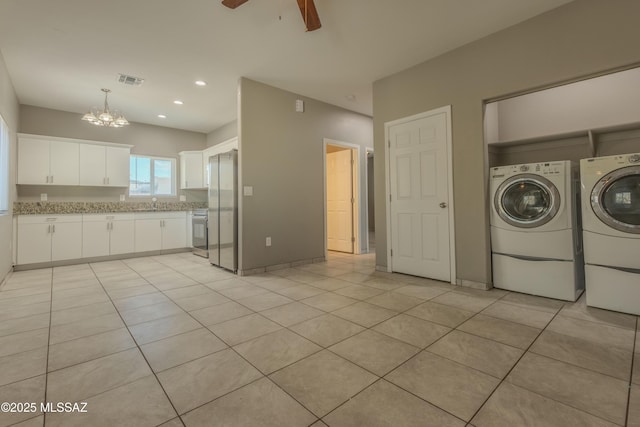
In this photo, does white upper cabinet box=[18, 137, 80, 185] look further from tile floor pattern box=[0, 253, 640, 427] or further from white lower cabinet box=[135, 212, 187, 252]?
tile floor pattern box=[0, 253, 640, 427]

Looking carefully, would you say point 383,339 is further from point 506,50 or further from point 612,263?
point 506,50

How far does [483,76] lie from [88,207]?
6.67 m

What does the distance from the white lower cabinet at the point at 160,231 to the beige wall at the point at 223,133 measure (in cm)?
184

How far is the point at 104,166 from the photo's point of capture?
211 inches

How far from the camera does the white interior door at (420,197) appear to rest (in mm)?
3395

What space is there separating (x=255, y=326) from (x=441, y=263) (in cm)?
232

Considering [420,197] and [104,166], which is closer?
[420,197]

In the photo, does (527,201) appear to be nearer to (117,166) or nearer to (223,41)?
(223,41)

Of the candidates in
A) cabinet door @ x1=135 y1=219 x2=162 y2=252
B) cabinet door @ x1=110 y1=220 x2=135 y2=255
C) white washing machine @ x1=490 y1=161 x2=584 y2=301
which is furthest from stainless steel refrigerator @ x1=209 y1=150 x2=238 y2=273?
white washing machine @ x1=490 y1=161 x2=584 y2=301

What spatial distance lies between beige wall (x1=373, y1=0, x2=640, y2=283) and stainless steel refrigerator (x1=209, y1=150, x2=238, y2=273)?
207 cm

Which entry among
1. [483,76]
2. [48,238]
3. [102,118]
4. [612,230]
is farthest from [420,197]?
[48,238]

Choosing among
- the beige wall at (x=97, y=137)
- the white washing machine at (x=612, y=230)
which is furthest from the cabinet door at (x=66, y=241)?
the white washing machine at (x=612, y=230)

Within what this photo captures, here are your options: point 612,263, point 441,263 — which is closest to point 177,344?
point 441,263

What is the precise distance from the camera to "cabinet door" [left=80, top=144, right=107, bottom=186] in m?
5.16
